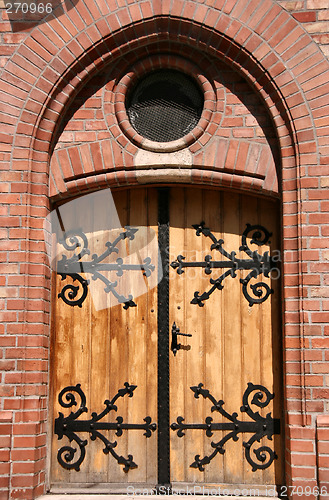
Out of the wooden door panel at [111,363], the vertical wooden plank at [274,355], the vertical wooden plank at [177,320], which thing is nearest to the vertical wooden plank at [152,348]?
the wooden door panel at [111,363]

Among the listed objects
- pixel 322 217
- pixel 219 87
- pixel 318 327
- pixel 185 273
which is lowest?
pixel 318 327

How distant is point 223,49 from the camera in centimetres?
438

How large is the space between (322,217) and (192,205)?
1.04 meters

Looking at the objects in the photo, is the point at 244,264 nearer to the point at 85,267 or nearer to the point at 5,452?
the point at 85,267

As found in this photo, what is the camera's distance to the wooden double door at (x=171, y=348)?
4.32 metres

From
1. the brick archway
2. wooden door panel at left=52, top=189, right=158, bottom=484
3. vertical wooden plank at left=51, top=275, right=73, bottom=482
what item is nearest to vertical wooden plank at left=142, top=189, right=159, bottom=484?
wooden door panel at left=52, top=189, right=158, bottom=484

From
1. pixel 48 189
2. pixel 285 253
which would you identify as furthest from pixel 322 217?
pixel 48 189

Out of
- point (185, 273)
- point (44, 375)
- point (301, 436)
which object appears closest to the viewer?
point (301, 436)

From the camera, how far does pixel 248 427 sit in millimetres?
4312

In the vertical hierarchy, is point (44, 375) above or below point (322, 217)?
below

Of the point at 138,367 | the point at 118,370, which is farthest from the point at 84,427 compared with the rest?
the point at 138,367

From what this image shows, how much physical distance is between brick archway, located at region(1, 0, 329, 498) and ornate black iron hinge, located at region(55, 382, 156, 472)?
0.23 m

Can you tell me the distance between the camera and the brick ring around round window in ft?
14.6

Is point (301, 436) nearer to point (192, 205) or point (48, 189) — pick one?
point (192, 205)
